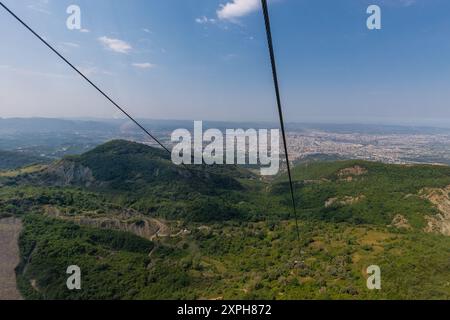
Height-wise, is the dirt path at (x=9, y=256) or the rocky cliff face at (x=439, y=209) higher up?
the rocky cliff face at (x=439, y=209)

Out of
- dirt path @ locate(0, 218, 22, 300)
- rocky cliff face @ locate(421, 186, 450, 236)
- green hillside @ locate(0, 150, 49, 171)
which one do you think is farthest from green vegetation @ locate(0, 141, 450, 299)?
green hillside @ locate(0, 150, 49, 171)

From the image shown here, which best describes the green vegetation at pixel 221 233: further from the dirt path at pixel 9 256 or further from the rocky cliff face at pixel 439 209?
the dirt path at pixel 9 256

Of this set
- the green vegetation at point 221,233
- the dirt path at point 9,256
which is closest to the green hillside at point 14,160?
the green vegetation at point 221,233

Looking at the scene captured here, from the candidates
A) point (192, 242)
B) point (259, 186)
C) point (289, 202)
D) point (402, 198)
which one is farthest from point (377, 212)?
point (259, 186)

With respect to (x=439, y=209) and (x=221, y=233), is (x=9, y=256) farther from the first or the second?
(x=439, y=209)

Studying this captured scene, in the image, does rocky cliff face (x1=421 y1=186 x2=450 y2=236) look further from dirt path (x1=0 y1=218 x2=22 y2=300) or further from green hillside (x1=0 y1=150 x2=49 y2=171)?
green hillside (x1=0 y1=150 x2=49 y2=171)

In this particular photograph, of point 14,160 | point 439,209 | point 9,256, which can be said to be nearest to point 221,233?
point 9,256
